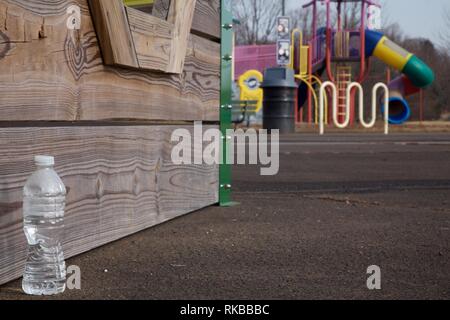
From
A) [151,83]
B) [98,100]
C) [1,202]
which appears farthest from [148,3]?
[1,202]

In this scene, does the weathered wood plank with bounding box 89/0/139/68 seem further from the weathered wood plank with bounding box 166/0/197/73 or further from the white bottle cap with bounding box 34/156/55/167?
the white bottle cap with bounding box 34/156/55/167

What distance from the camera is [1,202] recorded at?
8.86ft

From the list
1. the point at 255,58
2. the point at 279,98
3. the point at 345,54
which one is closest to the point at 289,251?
the point at 279,98

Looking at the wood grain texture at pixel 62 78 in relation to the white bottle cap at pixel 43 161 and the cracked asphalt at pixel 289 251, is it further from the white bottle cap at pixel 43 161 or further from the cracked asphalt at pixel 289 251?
the cracked asphalt at pixel 289 251

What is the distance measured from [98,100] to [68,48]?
0.38 meters

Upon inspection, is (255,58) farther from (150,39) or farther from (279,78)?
(150,39)

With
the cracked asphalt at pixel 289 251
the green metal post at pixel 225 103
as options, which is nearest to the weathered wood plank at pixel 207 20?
the green metal post at pixel 225 103

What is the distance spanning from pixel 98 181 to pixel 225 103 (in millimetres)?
2424

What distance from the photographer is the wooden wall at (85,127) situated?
280cm

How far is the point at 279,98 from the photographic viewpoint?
68.4 ft

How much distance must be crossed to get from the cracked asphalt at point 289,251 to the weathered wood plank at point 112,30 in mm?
998

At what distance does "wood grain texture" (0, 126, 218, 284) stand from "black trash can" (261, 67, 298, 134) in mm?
16020
